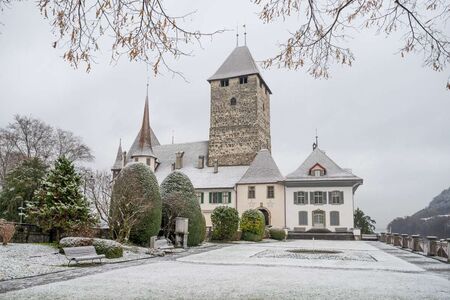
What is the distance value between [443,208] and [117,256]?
86417 millimetres

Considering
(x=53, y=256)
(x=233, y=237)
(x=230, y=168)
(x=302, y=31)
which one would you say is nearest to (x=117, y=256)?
(x=53, y=256)

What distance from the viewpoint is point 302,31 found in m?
5.53

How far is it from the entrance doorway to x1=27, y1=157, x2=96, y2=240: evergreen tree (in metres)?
23.8

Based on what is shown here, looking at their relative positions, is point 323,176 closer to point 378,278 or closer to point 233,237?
point 233,237

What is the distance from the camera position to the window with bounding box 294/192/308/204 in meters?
36.8

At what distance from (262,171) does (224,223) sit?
15.1 m

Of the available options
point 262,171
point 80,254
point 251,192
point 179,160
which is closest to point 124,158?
point 179,160

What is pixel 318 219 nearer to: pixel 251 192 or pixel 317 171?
pixel 317 171

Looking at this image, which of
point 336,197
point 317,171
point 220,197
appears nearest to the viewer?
point 336,197

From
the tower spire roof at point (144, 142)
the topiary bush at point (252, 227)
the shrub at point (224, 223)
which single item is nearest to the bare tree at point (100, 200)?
the shrub at point (224, 223)

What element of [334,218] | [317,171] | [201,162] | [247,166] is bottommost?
[334,218]

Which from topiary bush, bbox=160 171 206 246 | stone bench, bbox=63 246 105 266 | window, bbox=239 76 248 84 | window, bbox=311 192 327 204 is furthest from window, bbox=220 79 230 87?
stone bench, bbox=63 246 105 266

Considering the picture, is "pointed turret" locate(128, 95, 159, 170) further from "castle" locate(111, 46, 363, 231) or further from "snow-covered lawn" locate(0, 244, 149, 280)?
"snow-covered lawn" locate(0, 244, 149, 280)

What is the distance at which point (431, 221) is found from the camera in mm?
65062
